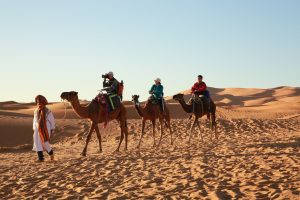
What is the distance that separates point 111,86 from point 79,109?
1443 millimetres

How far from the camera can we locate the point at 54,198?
6.31m

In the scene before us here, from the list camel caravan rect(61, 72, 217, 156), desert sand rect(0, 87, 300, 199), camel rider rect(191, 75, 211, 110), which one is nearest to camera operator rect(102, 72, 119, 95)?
camel caravan rect(61, 72, 217, 156)

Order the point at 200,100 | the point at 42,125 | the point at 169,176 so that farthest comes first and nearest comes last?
the point at 200,100 → the point at 42,125 → the point at 169,176

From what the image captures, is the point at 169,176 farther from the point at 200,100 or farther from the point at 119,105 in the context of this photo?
the point at 200,100

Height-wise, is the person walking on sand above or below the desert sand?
above

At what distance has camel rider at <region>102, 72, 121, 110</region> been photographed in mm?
12477

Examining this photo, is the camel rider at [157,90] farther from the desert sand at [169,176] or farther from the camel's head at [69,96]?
the camel's head at [69,96]

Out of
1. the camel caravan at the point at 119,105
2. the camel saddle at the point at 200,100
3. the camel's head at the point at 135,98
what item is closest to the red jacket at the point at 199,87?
the camel caravan at the point at 119,105

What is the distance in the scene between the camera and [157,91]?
554 inches

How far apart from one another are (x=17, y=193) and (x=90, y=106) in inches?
210

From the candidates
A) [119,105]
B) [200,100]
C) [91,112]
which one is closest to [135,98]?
[119,105]

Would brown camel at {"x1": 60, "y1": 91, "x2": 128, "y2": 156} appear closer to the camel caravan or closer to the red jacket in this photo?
the camel caravan

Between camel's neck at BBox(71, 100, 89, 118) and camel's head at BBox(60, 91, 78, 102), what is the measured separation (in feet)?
0.39

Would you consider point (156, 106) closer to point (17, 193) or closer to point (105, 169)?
point (105, 169)
